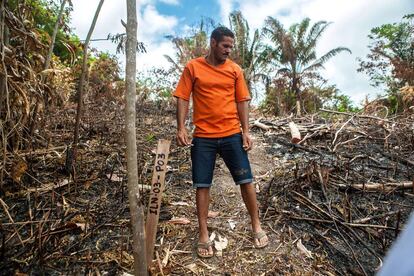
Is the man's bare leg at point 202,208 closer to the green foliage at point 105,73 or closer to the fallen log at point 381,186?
the fallen log at point 381,186

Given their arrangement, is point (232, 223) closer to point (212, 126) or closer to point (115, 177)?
point (212, 126)

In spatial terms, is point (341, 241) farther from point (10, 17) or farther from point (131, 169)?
point (10, 17)

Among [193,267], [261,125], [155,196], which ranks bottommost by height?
[193,267]

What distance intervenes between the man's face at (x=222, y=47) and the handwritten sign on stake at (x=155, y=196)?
3.07ft

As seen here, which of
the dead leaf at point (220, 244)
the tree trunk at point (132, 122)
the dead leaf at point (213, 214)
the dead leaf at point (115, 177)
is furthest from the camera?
the dead leaf at point (115, 177)

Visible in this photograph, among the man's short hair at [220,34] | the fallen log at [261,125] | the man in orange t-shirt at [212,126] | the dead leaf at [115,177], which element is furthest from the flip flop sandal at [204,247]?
the fallen log at [261,125]

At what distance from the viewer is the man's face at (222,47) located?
2.85 m

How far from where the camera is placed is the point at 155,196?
7.72ft

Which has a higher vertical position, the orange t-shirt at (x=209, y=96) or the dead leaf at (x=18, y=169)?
the orange t-shirt at (x=209, y=96)

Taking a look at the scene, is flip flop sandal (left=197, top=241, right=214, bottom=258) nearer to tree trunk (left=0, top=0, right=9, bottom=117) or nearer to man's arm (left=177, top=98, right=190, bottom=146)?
man's arm (left=177, top=98, right=190, bottom=146)

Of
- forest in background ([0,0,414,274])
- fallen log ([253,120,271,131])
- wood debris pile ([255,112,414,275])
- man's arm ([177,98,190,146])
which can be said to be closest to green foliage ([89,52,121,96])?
forest in background ([0,0,414,274])

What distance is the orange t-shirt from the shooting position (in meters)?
2.91

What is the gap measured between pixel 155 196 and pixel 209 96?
0.97 metres

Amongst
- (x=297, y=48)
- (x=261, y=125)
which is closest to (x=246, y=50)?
(x=297, y=48)
